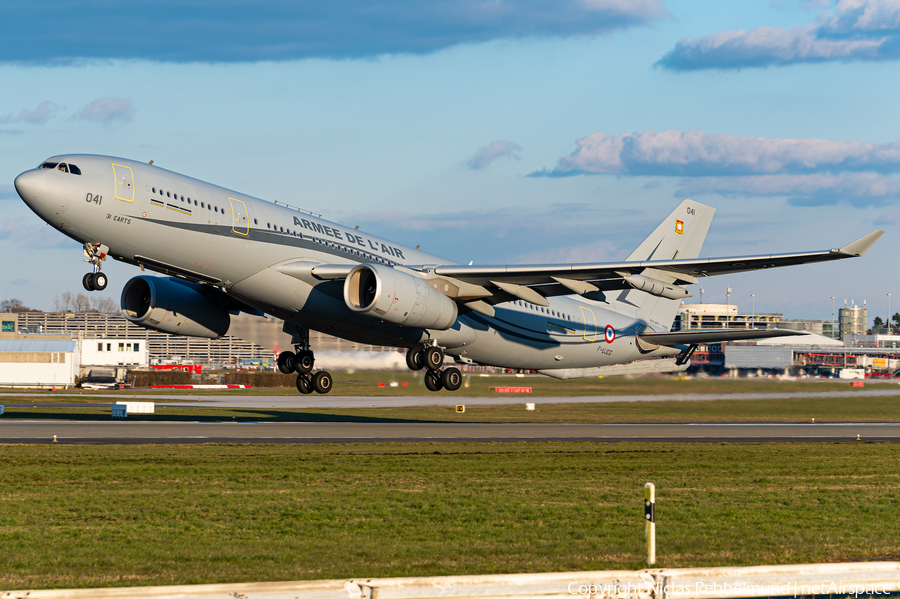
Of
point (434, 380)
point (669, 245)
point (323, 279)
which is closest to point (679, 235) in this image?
point (669, 245)

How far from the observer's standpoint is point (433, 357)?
123 ft

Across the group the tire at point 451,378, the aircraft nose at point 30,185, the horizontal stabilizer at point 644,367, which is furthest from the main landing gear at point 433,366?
the aircraft nose at point 30,185

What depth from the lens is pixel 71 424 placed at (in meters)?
43.7

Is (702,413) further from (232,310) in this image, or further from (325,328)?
(232,310)

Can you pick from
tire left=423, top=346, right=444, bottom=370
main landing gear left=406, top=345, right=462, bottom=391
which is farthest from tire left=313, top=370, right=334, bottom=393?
tire left=423, top=346, right=444, bottom=370

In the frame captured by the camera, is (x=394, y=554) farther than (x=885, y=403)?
No

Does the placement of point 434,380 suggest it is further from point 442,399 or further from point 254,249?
point 442,399

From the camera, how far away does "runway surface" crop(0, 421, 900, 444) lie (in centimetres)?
3716

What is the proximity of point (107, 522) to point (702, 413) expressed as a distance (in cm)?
3628

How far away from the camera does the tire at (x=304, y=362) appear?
138 ft

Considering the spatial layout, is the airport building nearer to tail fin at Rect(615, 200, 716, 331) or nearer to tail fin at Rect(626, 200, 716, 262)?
tail fin at Rect(615, 200, 716, 331)

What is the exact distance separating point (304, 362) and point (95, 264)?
14.6 metres

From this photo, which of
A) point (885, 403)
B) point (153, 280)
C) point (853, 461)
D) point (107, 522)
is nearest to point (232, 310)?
point (153, 280)

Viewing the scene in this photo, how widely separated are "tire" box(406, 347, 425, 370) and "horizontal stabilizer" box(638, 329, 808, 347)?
15716 millimetres
